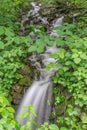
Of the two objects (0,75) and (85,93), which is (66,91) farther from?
(0,75)

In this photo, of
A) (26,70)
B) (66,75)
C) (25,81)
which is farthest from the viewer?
(26,70)

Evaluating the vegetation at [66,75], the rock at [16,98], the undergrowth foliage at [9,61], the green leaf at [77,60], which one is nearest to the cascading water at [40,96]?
the rock at [16,98]

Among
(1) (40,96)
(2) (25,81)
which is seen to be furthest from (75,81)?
(2) (25,81)

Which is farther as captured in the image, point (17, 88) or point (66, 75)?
point (17, 88)

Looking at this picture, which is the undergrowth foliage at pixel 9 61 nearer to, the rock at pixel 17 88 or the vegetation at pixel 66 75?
the vegetation at pixel 66 75

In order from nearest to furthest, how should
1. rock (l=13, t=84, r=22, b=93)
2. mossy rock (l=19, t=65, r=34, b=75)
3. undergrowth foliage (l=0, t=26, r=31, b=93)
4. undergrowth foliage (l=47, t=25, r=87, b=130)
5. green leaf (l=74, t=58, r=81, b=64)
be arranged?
undergrowth foliage (l=47, t=25, r=87, b=130) < green leaf (l=74, t=58, r=81, b=64) < undergrowth foliage (l=0, t=26, r=31, b=93) < rock (l=13, t=84, r=22, b=93) < mossy rock (l=19, t=65, r=34, b=75)

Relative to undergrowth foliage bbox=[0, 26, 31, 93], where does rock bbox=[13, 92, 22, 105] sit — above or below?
below

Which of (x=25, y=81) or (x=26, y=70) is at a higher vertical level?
(x=26, y=70)

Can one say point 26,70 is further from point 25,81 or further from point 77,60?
point 77,60

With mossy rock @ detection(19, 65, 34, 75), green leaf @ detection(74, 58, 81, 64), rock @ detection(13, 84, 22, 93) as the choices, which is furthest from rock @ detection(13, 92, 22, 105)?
green leaf @ detection(74, 58, 81, 64)

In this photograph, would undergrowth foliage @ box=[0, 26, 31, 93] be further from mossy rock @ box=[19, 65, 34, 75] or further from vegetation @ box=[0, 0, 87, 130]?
mossy rock @ box=[19, 65, 34, 75]

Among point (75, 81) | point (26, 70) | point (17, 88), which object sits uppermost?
point (26, 70)

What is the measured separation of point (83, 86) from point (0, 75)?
5.03 feet

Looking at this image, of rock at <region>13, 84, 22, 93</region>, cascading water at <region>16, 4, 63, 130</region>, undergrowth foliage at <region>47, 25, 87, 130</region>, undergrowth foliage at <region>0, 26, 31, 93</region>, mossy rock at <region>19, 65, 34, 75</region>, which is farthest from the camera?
mossy rock at <region>19, 65, 34, 75</region>
